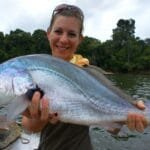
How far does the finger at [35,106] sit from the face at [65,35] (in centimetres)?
100

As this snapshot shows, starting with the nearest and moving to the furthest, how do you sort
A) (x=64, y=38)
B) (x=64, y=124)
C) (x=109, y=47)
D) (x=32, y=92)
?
(x=32, y=92) < (x=64, y=124) < (x=64, y=38) < (x=109, y=47)

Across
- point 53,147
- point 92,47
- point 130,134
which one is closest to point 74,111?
point 53,147

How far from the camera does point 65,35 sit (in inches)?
193

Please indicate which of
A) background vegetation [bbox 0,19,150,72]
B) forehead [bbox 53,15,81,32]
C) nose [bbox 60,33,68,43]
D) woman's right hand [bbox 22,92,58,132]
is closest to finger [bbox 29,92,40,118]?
woman's right hand [bbox 22,92,58,132]

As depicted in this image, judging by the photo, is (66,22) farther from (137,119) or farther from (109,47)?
(109,47)

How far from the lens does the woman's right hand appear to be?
404cm

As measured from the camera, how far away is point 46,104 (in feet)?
13.3

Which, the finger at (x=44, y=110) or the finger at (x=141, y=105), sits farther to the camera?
the finger at (x=141, y=105)

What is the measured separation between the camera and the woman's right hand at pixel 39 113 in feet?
13.2

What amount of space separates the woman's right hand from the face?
90 cm

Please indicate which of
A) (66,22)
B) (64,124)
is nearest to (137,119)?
(64,124)

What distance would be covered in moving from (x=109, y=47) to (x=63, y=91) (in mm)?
104586

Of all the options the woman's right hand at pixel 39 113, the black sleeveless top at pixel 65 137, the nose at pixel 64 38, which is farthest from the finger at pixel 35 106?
the nose at pixel 64 38

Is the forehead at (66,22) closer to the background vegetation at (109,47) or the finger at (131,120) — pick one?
the finger at (131,120)
